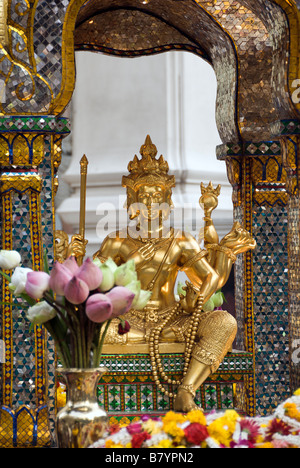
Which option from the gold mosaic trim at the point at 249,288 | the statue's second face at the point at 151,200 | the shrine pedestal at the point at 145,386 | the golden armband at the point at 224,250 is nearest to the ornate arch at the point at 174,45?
the gold mosaic trim at the point at 249,288

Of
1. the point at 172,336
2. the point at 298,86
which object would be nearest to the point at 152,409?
the point at 172,336

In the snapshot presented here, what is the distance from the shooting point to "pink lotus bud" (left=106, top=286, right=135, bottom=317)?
4.14 m

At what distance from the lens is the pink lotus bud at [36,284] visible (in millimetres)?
4164

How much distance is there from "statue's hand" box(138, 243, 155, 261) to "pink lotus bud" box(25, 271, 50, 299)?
2.23 metres

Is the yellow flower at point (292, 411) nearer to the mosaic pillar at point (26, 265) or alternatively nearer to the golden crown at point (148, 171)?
the mosaic pillar at point (26, 265)

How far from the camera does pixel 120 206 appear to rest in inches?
380

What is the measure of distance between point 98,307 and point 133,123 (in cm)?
605

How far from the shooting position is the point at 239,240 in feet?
20.8

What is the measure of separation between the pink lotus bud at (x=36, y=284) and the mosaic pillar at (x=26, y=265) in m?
1.42

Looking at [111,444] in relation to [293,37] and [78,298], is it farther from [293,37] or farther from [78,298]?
[293,37]

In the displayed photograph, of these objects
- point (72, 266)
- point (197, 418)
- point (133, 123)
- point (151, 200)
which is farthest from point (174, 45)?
point (197, 418)

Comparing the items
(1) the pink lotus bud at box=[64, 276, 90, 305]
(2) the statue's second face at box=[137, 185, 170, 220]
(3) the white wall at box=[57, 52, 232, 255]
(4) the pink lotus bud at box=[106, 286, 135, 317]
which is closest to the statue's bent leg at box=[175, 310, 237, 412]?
(2) the statue's second face at box=[137, 185, 170, 220]

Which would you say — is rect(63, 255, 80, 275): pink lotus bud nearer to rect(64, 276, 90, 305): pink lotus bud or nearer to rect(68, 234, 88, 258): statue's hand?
rect(64, 276, 90, 305): pink lotus bud

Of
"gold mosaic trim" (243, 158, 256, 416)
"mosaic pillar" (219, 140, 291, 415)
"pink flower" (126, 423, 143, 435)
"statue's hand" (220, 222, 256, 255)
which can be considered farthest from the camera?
"mosaic pillar" (219, 140, 291, 415)
